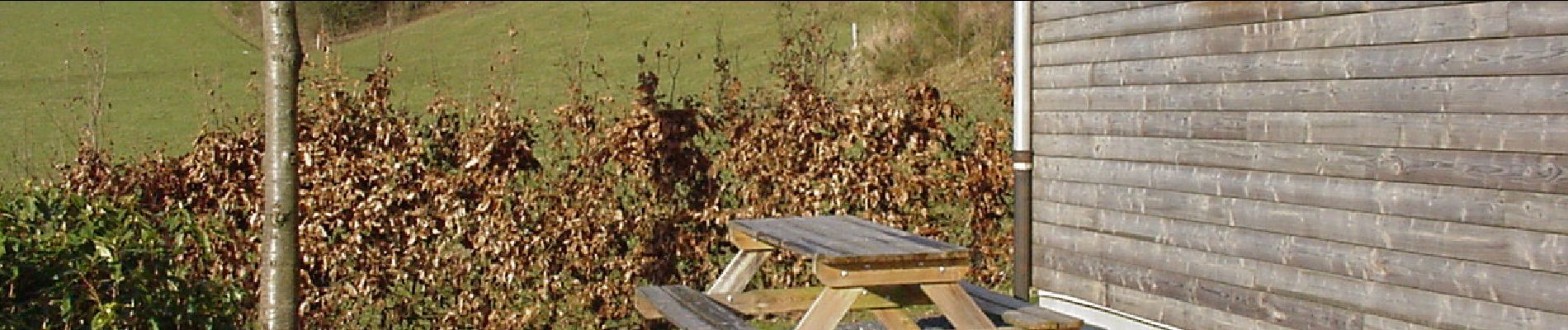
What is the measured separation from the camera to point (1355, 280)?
6.40 metres

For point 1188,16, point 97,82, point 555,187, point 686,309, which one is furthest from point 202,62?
point 1188,16

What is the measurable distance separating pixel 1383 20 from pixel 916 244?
186cm

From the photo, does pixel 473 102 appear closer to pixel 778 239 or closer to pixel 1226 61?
pixel 778 239

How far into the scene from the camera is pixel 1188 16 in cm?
722

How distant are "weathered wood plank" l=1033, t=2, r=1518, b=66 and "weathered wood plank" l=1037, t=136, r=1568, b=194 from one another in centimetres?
37

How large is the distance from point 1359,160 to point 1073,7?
6.70 ft

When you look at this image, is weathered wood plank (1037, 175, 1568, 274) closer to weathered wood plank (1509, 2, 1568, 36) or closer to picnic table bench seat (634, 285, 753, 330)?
weathered wood plank (1509, 2, 1568, 36)

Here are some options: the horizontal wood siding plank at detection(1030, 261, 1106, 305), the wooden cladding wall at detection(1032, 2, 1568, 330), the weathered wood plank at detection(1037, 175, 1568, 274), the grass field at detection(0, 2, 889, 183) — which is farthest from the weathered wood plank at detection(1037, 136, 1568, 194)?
the grass field at detection(0, 2, 889, 183)

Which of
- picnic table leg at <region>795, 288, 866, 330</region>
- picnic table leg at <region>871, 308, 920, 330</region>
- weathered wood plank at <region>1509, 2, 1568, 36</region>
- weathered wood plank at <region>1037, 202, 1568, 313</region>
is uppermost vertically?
weathered wood plank at <region>1509, 2, 1568, 36</region>

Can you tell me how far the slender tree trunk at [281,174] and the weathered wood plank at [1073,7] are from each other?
3.87 m

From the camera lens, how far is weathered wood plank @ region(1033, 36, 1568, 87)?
5.50 metres

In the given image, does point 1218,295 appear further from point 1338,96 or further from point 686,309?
point 686,309

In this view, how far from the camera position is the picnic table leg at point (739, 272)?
6836mm

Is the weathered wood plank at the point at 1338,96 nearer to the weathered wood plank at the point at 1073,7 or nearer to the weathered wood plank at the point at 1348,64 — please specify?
the weathered wood plank at the point at 1348,64
